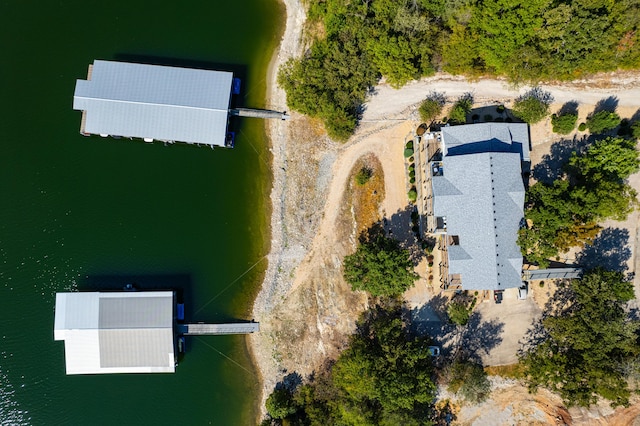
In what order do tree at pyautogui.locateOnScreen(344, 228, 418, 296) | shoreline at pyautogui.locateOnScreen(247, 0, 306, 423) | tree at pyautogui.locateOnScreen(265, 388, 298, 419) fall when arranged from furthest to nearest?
shoreline at pyautogui.locateOnScreen(247, 0, 306, 423)
tree at pyautogui.locateOnScreen(265, 388, 298, 419)
tree at pyautogui.locateOnScreen(344, 228, 418, 296)

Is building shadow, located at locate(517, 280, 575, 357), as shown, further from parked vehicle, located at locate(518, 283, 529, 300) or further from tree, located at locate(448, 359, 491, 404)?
tree, located at locate(448, 359, 491, 404)

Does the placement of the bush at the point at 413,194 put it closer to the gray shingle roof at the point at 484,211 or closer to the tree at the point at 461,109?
the gray shingle roof at the point at 484,211

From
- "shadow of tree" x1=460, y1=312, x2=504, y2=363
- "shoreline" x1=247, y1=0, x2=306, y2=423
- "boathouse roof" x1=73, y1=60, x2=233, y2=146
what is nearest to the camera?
"boathouse roof" x1=73, y1=60, x2=233, y2=146

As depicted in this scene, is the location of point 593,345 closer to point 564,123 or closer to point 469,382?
point 469,382

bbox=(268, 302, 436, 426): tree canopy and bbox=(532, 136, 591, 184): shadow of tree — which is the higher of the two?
bbox=(532, 136, 591, 184): shadow of tree

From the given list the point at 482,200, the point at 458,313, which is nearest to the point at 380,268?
the point at 458,313

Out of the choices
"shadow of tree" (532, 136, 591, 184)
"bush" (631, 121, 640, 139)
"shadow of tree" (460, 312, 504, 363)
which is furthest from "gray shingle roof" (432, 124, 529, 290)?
"bush" (631, 121, 640, 139)

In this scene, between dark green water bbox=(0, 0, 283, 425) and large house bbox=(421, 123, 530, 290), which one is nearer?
large house bbox=(421, 123, 530, 290)
